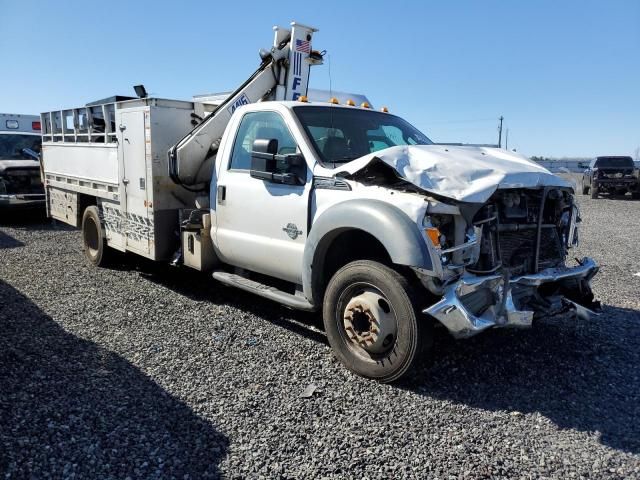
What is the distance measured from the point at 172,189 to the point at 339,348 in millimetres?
3022

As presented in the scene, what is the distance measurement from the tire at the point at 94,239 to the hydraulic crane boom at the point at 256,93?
205 centimetres

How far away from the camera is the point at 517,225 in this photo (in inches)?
163

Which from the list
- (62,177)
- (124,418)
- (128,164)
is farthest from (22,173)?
(124,418)

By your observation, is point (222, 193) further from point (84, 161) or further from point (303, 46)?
point (84, 161)

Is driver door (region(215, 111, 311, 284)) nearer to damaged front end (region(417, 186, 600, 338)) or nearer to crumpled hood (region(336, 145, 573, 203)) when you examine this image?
crumpled hood (region(336, 145, 573, 203))

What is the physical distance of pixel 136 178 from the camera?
20.5 ft

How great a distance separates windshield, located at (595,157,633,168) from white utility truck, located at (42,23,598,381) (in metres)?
18.8

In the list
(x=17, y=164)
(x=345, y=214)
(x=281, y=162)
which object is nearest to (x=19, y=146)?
(x=17, y=164)

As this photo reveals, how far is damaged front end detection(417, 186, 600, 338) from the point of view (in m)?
3.66

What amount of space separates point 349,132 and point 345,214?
131 cm

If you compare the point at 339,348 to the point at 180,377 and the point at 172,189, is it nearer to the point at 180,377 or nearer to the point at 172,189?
the point at 180,377

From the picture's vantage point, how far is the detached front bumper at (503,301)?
3582 mm

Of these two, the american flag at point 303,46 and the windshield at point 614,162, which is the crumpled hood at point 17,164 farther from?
the windshield at point 614,162

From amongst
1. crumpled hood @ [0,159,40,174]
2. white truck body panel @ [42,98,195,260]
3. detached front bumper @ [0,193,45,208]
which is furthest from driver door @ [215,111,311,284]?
crumpled hood @ [0,159,40,174]
